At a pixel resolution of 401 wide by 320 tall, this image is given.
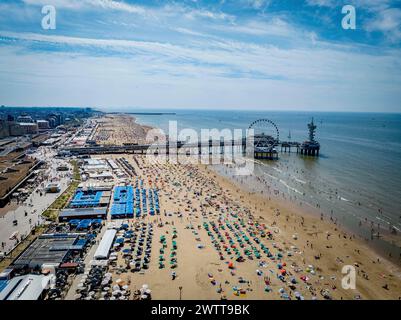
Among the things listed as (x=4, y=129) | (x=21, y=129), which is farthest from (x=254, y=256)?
(x=21, y=129)

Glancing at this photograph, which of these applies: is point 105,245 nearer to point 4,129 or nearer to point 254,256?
point 254,256

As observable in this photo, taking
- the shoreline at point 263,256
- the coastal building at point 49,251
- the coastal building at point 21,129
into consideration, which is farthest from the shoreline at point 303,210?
the coastal building at point 21,129

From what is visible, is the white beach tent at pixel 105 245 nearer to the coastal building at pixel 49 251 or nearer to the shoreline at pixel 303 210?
the coastal building at pixel 49 251

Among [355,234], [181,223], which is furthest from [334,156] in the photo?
[181,223]

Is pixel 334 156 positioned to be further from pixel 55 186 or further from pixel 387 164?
pixel 55 186

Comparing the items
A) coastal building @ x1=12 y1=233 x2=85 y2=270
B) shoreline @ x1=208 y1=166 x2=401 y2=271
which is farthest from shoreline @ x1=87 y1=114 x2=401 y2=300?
coastal building @ x1=12 y1=233 x2=85 y2=270
